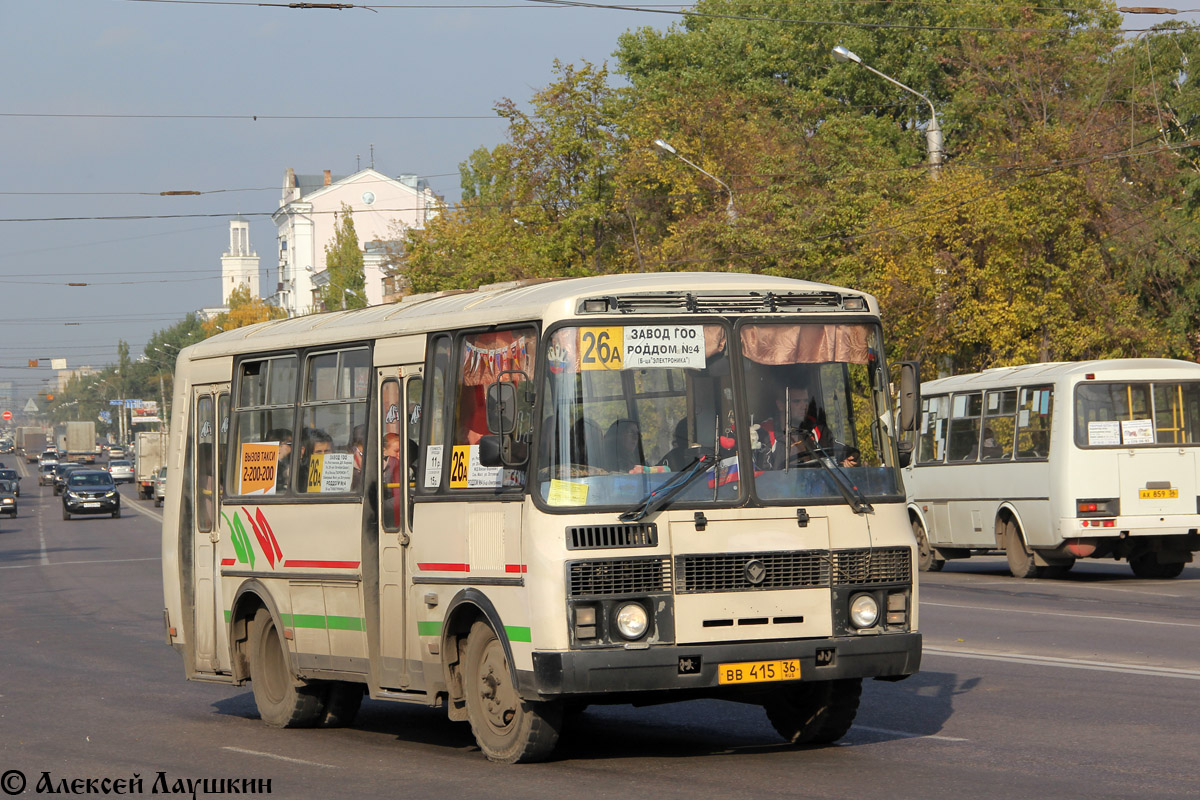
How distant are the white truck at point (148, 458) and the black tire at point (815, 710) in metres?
69.7

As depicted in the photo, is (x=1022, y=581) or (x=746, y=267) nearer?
(x=1022, y=581)

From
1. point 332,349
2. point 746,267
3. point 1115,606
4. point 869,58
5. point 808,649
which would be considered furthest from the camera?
point 869,58

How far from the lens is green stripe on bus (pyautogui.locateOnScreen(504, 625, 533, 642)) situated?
8952 millimetres

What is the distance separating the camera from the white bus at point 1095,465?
22453 millimetres

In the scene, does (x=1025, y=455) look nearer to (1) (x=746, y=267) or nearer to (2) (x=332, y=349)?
(2) (x=332, y=349)

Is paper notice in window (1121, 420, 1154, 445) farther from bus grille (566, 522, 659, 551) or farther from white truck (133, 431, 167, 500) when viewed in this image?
white truck (133, 431, 167, 500)

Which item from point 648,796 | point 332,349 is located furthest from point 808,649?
point 332,349

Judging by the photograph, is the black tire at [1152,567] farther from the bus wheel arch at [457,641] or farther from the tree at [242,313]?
the tree at [242,313]

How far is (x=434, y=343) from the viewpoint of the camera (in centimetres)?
1034

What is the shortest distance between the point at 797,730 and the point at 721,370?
7.44 feet

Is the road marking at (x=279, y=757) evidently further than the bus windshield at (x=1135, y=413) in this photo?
No

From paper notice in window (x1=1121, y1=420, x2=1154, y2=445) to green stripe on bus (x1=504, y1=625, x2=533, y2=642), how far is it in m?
15.3

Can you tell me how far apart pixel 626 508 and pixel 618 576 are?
1.16 feet

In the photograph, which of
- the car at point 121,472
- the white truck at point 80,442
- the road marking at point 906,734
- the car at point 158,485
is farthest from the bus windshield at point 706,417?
the white truck at point 80,442
